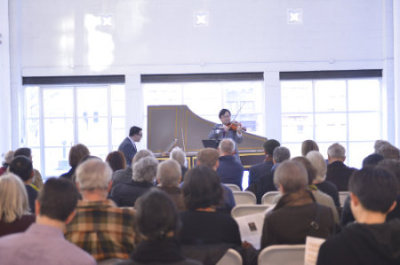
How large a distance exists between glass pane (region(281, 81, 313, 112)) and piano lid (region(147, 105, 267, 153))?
3016mm

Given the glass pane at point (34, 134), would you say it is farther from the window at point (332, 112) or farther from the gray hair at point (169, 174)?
the gray hair at point (169, 174)

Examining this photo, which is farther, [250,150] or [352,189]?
[250,150]

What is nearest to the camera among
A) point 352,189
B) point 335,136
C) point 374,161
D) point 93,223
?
point 352,189

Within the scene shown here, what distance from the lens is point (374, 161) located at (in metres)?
4.21

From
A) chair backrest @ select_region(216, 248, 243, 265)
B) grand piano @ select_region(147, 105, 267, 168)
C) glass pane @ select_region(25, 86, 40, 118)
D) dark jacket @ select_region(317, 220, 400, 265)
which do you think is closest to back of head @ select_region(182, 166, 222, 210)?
chair backrest @ select_region(216, 248, 243, 265)

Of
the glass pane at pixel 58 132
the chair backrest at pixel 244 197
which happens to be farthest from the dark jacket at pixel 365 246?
the glass pane at pixel 58 132

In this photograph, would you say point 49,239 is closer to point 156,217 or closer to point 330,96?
point 156,217

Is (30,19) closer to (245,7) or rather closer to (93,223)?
(245,7)

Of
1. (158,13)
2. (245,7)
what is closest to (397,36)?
(245,7)

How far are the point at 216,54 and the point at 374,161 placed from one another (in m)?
7.37

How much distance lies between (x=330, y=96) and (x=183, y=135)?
439 centimetres

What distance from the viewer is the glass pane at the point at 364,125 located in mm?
11508

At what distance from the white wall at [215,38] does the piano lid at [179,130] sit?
2.03 metres

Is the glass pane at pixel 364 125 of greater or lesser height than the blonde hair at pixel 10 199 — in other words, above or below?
above
